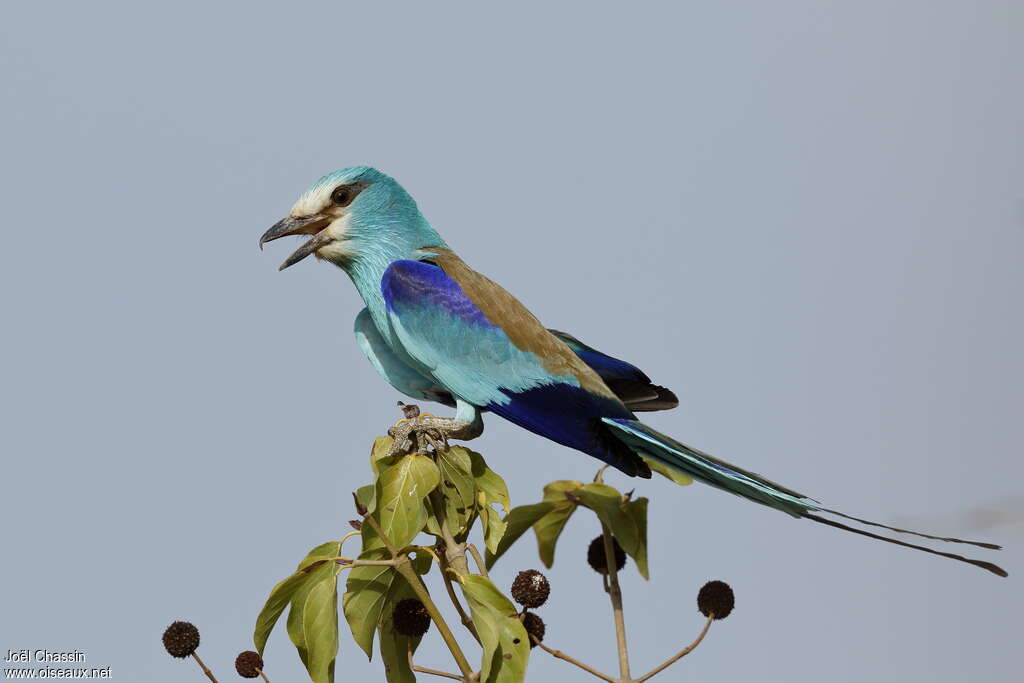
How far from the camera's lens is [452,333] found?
13.4 ft

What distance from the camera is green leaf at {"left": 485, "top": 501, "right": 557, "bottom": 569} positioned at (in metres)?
3.86

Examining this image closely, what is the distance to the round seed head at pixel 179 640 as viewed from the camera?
3.04 meters

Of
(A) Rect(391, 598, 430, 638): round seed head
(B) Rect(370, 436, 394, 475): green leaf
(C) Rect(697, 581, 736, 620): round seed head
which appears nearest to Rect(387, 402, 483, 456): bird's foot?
(B) Rect(370, 436, 394, 475): green leaf

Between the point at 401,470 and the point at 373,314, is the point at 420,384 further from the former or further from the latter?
the point at 401,470

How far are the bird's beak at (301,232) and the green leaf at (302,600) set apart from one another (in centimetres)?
153

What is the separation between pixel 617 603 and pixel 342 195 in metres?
1.96

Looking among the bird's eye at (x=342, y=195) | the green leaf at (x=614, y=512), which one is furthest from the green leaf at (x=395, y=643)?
the bird's eye at (x=342, y=195)

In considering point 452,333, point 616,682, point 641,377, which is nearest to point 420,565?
point 616,682

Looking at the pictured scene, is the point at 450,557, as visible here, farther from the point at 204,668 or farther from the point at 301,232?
the point at 301,232

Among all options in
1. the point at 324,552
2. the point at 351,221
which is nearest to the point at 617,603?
the point at 324,552

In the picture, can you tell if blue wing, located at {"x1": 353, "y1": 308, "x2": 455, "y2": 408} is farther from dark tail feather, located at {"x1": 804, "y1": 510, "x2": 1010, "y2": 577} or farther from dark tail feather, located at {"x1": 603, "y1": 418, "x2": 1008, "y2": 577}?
dark tail feather, located at {"x1": 804, "y1": 510, "x2": 1010, "y2": 577}

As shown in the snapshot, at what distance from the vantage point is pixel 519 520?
390 centimetres

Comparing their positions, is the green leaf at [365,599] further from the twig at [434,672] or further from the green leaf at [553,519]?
the green leaf at [553,519]

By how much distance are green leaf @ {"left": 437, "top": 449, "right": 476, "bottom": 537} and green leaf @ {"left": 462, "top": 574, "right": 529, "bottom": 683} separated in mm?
358
